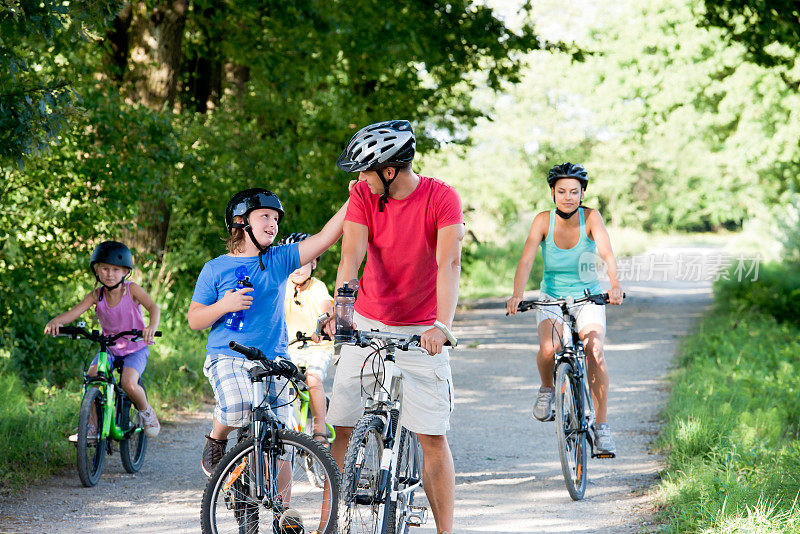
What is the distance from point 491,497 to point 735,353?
23.2ft

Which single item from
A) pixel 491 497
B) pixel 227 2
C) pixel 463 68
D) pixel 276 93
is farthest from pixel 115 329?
pixel 463 68

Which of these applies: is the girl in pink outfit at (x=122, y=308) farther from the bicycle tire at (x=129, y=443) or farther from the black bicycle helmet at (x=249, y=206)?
the black bicycle helmet at (x=249, y=206)

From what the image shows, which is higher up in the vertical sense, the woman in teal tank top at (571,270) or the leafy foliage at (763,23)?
the leafy foliage at (763,23)

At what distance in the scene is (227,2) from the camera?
45.4 ft

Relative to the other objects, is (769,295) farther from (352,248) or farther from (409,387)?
Result: (352,248)

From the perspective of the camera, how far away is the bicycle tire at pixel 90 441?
6199 millimetres

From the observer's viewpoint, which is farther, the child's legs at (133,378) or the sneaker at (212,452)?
the child's legs at (133,378)

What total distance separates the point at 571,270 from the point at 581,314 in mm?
330

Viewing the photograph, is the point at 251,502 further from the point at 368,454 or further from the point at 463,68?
the point at 463,68

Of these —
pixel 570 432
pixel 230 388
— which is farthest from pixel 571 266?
pixel 230 388

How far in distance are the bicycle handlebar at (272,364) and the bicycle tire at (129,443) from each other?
273cm

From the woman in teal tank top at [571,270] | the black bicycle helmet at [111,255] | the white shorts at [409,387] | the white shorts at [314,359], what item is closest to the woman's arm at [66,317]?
the black bicycle helmet at [111,255]

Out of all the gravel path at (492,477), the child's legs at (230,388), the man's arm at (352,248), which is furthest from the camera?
the gravel path at (492,477)

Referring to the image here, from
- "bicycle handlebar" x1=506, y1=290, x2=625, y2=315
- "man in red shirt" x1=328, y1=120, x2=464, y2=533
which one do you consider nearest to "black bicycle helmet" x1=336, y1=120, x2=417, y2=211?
"man in red shirt" x1=328, y1=120, x2=464, y2=533
